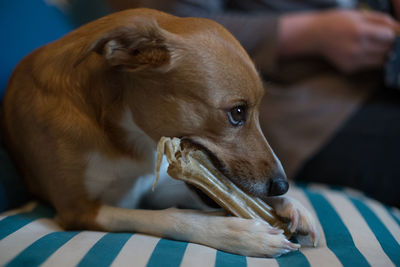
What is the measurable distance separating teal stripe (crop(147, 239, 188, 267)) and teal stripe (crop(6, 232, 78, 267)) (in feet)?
0.87

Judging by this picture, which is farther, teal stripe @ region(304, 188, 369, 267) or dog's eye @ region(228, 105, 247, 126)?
dog's eye @ region(228, 105, 247, 126)

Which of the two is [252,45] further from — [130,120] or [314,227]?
[314,227]

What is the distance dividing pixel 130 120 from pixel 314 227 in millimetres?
664

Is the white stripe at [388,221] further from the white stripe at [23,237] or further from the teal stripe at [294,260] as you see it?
the white stripe at [23,237]

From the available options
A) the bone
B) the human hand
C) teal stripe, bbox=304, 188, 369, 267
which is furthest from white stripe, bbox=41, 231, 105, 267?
the human hand

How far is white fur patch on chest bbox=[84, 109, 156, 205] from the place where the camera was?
49.6 inches

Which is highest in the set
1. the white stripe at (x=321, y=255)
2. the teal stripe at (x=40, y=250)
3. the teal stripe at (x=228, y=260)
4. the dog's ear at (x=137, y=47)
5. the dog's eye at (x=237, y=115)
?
the dog's ear at (x=137, y=47)

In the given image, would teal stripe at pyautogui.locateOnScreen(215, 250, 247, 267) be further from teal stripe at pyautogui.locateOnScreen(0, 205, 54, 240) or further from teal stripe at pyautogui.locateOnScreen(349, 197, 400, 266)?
teal stripe at pyautogui.locateOnScreen(0, 205, 54, 240)

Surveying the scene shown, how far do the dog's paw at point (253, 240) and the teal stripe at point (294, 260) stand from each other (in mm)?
15

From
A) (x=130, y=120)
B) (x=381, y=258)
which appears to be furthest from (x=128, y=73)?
(x=381, y=258)

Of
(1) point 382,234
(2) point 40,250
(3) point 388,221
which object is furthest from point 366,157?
(2) point 40,250

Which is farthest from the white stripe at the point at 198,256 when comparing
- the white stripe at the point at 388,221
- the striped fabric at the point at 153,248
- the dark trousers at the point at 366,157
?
the dark trousers at the point at 366,157

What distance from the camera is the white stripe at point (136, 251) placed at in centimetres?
95

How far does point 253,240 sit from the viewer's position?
105 cm
